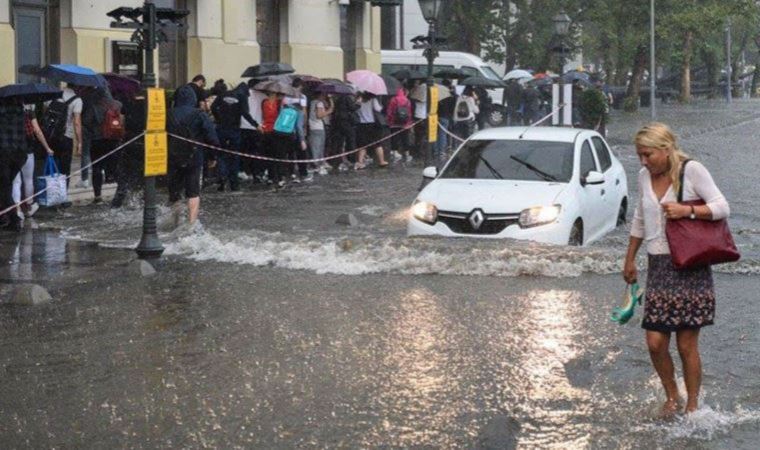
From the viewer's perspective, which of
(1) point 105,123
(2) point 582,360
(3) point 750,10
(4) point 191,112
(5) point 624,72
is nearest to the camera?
(2) point 582,360

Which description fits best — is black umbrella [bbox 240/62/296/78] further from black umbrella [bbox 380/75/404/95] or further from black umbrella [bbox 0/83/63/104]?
black umbrella [bbox 0/83/63/104]

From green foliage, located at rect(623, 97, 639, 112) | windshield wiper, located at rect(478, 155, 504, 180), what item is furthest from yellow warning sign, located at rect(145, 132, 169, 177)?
green foliage, located at rect(623, 97, 639, 112)

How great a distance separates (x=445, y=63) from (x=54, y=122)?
950 inches

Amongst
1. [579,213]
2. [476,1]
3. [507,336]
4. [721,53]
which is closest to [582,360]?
[507,336]

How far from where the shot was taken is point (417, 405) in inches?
332

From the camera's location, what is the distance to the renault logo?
14688 millimetres

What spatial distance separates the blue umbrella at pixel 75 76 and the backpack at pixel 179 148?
14.1ft

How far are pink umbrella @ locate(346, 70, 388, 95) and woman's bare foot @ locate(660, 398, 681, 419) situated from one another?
71.5ft

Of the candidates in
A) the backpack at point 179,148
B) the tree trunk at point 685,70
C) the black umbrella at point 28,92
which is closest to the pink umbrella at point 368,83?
the black umbrella at point 28,92

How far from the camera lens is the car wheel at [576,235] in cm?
1518

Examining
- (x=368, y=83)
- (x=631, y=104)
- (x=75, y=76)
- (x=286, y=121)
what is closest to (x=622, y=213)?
(x=286, y=121)

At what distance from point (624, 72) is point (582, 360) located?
6883 cm

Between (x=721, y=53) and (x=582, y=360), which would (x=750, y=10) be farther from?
(x=582, y=360)

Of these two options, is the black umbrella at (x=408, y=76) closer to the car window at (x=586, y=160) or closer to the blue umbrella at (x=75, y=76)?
the blue umbrella at (x=75, y=76)
